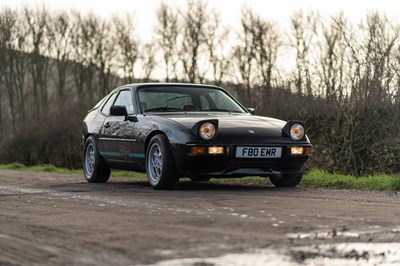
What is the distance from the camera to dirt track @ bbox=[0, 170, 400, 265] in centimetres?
462

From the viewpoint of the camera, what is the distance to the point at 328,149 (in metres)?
14.9

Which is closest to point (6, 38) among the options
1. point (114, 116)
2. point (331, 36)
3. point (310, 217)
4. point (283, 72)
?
point (331, 36)

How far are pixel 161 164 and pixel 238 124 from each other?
1077 mm

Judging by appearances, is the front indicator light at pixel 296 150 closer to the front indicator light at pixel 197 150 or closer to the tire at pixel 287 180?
the tire at pixel 287 180

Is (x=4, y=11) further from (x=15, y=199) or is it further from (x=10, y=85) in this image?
(x=15, y=199)

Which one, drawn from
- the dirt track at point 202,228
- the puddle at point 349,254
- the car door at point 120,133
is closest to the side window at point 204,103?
the car door at point 120,133

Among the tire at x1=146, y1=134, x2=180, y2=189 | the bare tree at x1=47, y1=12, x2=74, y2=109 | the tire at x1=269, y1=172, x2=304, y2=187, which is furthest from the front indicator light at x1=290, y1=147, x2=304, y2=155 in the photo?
the bare tree at x1=47, y1=12, x2=74, y2=109

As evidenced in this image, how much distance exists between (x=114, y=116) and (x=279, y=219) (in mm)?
5856

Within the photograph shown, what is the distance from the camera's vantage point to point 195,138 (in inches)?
381

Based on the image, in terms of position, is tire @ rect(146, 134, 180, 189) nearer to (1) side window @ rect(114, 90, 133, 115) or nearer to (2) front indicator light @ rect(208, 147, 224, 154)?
(2) front indicator light @ rect(208, 147, 224, 154)

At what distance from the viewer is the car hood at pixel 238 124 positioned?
9.84m

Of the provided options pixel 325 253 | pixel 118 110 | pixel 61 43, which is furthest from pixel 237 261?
pixel 61 43

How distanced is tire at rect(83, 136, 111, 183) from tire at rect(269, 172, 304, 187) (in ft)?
9.11

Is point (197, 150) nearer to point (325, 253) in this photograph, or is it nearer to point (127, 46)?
point (325, 253)
